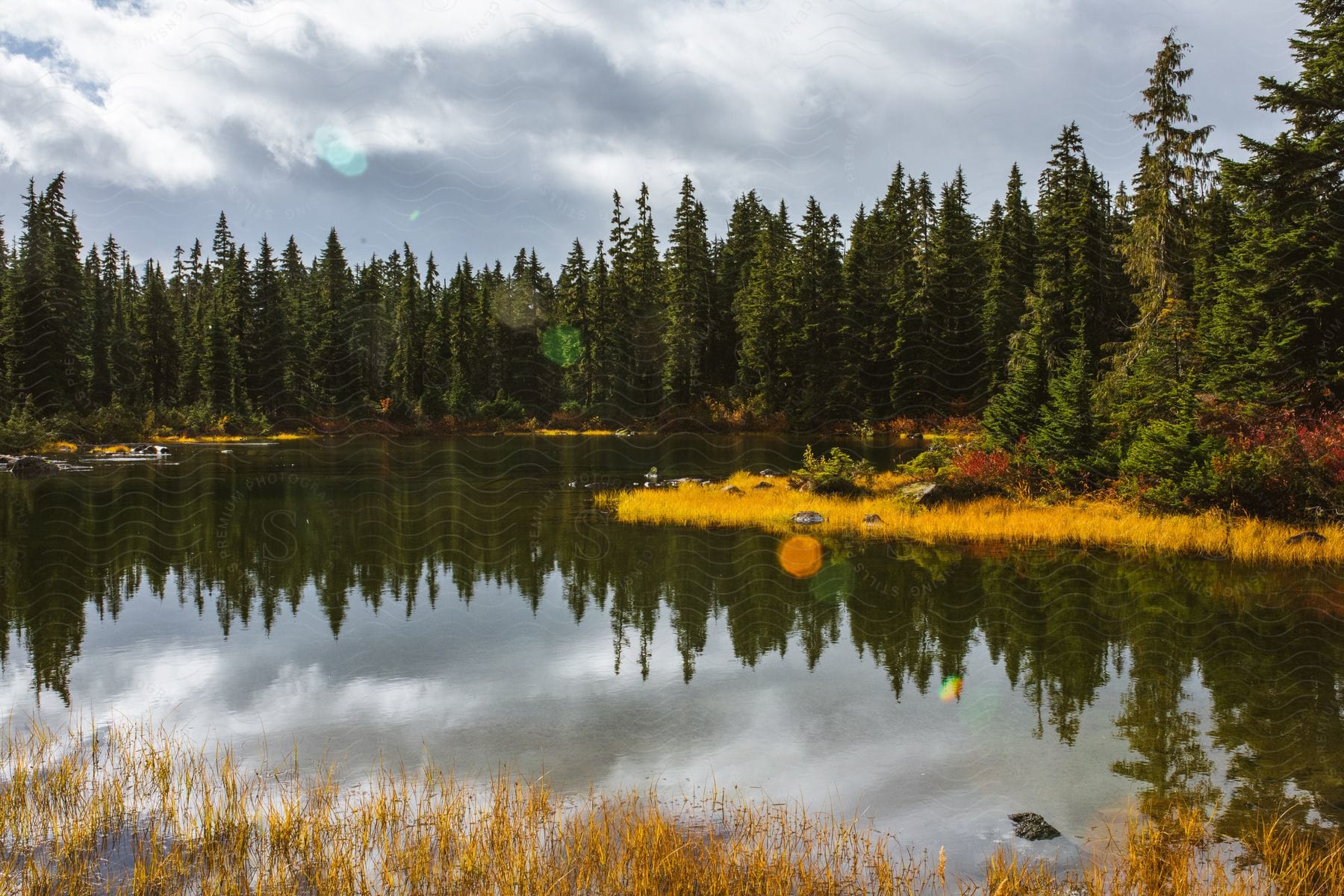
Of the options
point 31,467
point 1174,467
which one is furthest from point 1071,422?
point 31,467

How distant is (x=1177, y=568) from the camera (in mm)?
19625

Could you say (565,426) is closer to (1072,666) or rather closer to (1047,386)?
(1047,386)

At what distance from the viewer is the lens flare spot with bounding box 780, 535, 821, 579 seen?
2077 centimetres

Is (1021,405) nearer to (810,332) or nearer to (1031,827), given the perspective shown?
(1031,827)

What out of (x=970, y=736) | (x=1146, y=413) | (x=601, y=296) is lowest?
(x=970, y=736)

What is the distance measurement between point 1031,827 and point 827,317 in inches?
2764

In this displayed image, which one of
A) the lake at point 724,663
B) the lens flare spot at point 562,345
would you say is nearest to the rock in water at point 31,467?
the lake at point 724,663

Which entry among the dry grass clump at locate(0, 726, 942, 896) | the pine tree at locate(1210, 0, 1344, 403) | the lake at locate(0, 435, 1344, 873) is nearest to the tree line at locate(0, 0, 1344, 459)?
the pine tree at locate(1210, 0, 1344, 403)

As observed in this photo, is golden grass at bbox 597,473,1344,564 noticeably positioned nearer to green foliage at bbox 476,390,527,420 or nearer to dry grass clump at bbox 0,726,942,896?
dry grass clump at bbox 0,726,942,896

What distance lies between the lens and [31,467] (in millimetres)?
42125

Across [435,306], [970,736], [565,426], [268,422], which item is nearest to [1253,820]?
[970,736]

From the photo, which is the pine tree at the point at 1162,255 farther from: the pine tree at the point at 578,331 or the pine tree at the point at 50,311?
the pine tree at the point at 50,311

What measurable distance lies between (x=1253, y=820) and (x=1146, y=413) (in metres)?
23.7

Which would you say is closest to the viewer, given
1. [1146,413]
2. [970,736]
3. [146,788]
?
[146,788]
